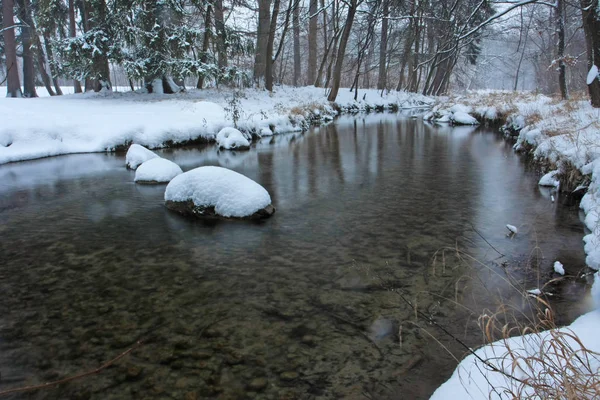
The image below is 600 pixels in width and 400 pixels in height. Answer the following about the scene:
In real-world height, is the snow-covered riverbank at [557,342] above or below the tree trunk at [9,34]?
below

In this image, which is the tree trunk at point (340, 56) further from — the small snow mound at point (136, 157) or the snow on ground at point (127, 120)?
the small snow mound at point (136, 157)

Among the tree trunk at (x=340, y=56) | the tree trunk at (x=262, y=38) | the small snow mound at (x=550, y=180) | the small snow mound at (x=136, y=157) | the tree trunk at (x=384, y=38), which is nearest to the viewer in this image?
the tree trunk at (x=384, y=38)

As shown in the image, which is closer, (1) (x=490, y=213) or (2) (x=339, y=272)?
(2) (x=339, y=272)

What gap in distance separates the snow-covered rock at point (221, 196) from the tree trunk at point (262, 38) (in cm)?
1634

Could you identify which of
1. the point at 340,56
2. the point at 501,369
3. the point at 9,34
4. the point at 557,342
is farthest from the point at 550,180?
the point at 9,34

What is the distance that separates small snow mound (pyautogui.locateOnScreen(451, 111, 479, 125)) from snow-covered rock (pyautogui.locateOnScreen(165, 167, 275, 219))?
51.6 ft

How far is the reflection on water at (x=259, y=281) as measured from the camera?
2.68 metres

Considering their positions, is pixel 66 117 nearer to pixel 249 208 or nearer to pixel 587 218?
pixel 249 208

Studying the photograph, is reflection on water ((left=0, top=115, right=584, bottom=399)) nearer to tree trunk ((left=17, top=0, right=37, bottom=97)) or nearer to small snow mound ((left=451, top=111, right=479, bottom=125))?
small snow mound ((left=451, top=111, right=479, bottom=125))

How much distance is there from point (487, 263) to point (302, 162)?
246 inches

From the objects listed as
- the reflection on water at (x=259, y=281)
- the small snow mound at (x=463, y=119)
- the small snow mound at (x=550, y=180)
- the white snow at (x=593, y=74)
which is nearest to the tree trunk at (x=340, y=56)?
the small snow mound at (x=463, y=119)

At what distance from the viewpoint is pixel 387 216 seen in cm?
574

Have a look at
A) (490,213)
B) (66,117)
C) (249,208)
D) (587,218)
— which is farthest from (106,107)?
Answer: (587,218)

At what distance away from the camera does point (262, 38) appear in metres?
21.5
